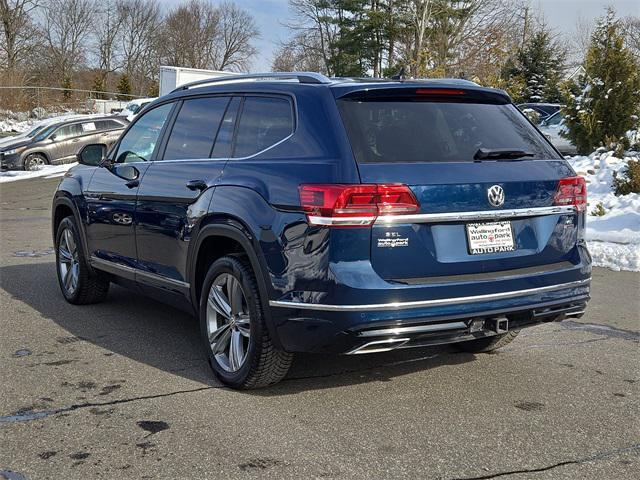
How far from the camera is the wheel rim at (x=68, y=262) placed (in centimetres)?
669

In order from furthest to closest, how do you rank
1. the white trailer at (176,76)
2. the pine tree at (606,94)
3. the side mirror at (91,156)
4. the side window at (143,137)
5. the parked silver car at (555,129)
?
the white trailer at (176,76)
the parked silver car at (555,129)
the pine tree at (606,94)
the side mirror at (91,156)
the side window at (143,137)

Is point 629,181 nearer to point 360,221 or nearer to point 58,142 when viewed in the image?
point 360,221

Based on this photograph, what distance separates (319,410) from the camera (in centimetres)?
415

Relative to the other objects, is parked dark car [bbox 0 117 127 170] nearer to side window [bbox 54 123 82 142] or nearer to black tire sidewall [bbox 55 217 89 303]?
side window [bbox 54 123 82 142]

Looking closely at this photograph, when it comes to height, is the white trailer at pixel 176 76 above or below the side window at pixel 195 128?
above

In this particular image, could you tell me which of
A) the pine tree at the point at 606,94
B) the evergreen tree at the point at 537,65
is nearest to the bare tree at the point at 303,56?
the evergreen tree at the point at 537,65

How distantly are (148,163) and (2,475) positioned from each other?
272 centimetres

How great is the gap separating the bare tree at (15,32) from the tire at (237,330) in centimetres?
5604

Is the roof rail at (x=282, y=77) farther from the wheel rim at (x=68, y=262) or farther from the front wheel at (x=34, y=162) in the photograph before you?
the front wheel at (x=34, y=162)

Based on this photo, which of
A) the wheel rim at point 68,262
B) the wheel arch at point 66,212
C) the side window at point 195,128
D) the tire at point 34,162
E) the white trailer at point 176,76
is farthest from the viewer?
the white trailer at point 176,76

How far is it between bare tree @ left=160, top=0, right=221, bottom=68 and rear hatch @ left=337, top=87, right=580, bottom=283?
260 feet

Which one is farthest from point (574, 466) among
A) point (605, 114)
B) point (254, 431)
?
point (605, 114)

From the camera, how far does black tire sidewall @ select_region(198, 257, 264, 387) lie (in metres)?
4.20

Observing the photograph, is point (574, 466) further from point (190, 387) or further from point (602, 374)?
point (190, 387)
